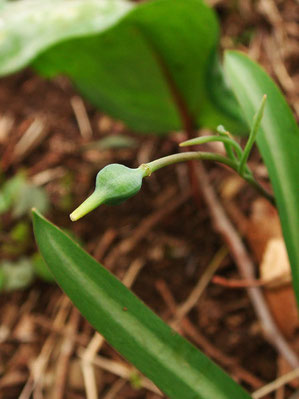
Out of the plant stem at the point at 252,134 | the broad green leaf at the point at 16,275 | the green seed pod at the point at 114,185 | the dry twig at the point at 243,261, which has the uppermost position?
the green seed pod at the point at 114,185

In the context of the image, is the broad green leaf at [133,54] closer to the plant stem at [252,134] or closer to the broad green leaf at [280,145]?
the broad green leaf at [280,145]

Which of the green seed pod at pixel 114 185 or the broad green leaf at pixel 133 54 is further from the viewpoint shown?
the broad green leaf at pixel 133 54

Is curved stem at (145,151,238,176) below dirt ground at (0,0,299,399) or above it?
above

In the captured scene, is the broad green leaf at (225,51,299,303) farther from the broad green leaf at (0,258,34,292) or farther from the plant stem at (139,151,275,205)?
the broad green leaf at (0,258,34,292)

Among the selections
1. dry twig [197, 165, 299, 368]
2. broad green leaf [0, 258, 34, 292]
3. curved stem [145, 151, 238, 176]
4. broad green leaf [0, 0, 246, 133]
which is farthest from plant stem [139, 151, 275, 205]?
broad green leaf [0, 258, 34, 292]

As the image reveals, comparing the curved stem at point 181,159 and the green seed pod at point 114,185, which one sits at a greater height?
the green seed pod at point 114,185

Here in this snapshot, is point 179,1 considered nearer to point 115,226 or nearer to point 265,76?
point 265,76

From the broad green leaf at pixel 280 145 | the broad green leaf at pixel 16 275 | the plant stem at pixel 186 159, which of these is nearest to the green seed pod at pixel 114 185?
the plant stem at pixel 186 159

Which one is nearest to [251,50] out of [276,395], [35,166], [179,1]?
[179,1]
